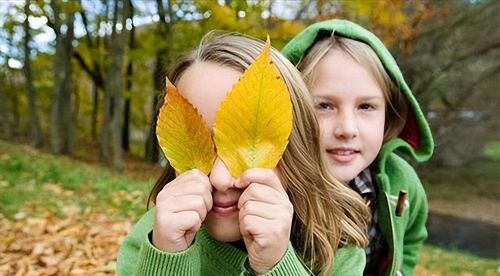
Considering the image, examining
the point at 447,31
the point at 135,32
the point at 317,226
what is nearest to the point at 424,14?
the point at 447,31

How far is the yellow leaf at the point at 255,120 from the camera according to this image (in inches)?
37.1

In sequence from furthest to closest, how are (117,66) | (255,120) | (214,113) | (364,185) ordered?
1. (117,66)
2. (364,185)
3. (214,113)
4. (255,120)

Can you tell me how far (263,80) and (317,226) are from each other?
53 cm

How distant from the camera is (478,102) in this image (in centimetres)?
1351

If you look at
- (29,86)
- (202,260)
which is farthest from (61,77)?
(202,260)

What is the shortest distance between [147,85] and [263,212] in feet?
51.3

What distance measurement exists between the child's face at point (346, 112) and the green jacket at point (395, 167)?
0.46 ft

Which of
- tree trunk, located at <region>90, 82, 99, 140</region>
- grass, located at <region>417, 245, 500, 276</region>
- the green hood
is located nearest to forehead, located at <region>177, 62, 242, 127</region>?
the green hood

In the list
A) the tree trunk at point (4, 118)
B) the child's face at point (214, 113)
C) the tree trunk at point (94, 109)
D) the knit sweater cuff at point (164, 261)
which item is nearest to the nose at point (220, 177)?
the child's face at point (214, 113)

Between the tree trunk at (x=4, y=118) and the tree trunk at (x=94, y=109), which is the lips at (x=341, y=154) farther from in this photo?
the tree trunk at (x=94, y=109)

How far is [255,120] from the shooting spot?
98 cm

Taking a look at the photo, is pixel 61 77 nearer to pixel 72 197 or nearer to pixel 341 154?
pixel 72 197

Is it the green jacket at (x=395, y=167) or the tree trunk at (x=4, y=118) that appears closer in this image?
the green jacket at (x=395, y=167)

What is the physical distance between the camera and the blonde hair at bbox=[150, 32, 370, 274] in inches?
48.8
